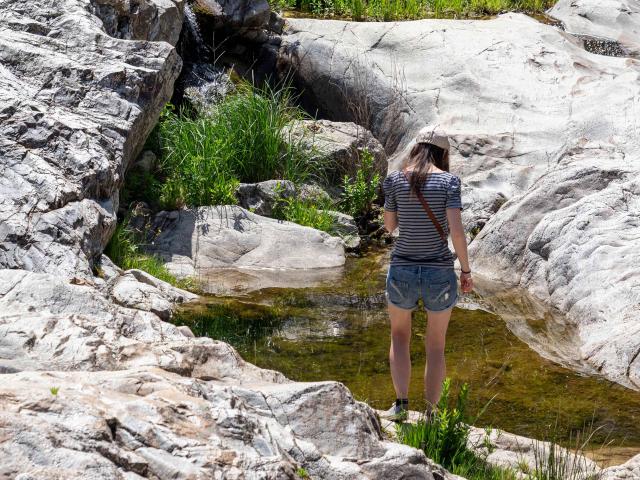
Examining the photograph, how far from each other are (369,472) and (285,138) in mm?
8847

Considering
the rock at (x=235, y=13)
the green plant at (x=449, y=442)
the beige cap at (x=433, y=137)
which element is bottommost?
the rock at (x=235, y=13)

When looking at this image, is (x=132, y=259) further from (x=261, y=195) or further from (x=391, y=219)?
(x=391, y=219)

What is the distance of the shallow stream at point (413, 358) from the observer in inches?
252

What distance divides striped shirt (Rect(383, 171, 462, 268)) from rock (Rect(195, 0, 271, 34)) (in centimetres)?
1011

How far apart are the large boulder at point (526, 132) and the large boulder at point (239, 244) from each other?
1.78m

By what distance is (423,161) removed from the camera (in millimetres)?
5238

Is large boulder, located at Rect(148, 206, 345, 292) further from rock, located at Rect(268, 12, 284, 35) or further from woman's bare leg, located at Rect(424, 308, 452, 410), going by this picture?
rock, located at Rect(268, 12, 284, 35)

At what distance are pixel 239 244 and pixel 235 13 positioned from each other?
575cm

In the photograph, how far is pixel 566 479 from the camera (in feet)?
14.8

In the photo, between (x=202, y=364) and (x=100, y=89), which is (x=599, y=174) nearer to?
(x=100, y=89)

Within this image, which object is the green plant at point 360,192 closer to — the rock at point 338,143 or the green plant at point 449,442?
the rock at point 338,143

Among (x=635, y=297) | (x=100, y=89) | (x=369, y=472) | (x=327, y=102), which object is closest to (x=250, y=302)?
(x=100, y=89)

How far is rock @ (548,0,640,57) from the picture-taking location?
1695 centimetres

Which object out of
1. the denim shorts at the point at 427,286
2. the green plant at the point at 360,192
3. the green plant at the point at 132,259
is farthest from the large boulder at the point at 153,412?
the green plant at the point at 360,192
